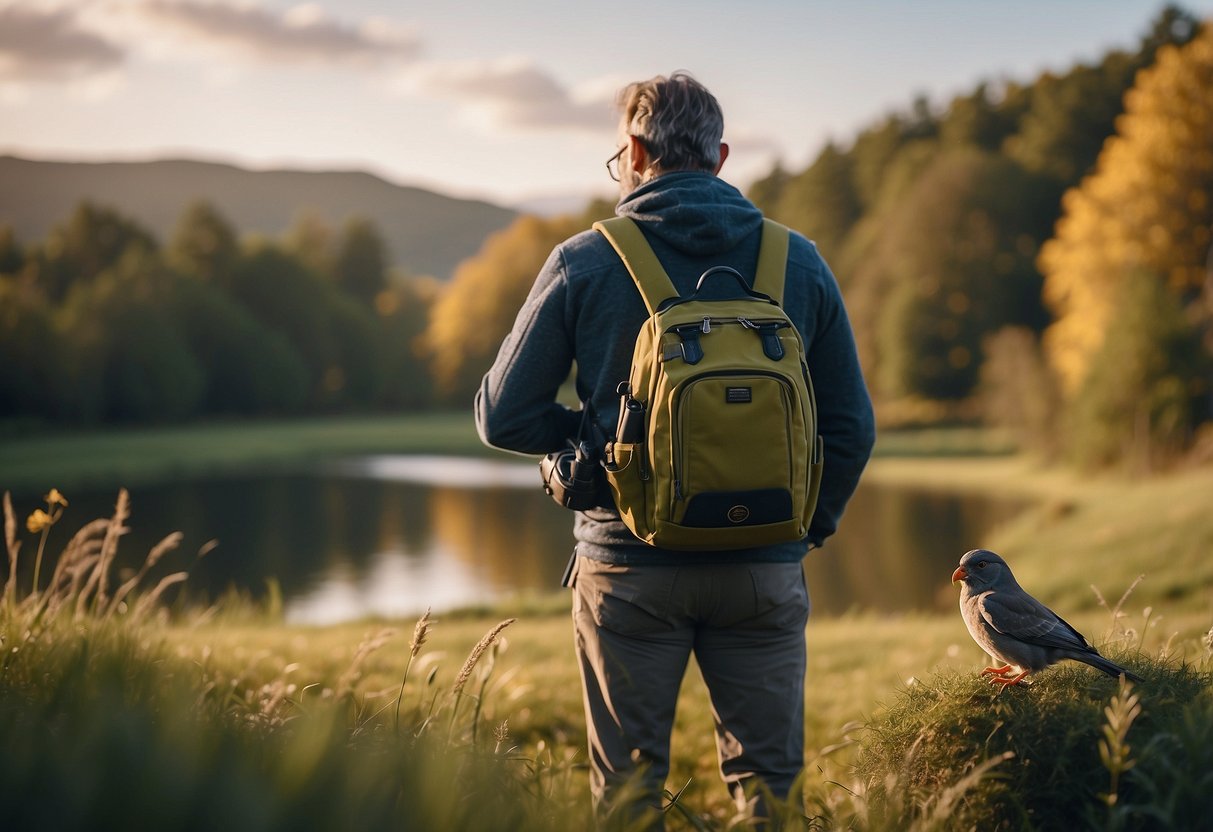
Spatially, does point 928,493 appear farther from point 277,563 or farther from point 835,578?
point 277,563

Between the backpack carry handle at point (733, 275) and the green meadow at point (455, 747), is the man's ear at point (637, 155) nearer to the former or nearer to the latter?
the backpack carry handle at point (733, 275)

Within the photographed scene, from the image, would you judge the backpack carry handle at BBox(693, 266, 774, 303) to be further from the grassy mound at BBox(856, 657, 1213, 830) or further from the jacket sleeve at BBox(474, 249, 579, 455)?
the grassy mound at BBox(856, 657, 1213, 830)

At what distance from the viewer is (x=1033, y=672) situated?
2.78 meters

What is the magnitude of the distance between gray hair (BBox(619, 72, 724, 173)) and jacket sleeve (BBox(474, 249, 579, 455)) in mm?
435

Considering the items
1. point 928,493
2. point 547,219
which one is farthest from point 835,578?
point 547,219

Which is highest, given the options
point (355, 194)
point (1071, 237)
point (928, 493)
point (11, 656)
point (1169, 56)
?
point (355, 194)

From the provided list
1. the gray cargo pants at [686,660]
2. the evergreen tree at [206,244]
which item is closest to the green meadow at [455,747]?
the gray cargo pants at [686,660]

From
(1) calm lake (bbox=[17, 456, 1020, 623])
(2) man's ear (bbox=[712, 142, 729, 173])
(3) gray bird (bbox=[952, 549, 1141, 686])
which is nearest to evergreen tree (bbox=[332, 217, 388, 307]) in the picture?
(1) calm lake (bbox=[17, 456, 1020, 623])

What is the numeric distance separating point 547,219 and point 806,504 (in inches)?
2374

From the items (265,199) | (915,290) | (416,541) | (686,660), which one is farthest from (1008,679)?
(265,199)

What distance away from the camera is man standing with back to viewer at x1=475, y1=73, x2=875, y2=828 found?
2926 millimetres

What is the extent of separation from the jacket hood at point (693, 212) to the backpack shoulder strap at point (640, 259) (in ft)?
0.19

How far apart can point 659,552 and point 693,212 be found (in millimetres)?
965

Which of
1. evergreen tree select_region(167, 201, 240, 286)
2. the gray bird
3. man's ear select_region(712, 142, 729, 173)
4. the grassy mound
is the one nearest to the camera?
the grassy mound
